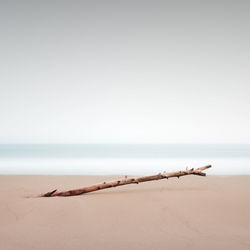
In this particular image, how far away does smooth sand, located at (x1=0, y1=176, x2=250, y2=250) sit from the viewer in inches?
87.9

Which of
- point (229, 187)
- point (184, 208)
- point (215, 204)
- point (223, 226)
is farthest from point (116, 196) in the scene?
point (229, 187)

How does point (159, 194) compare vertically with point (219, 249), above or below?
above

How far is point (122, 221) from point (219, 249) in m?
1.01

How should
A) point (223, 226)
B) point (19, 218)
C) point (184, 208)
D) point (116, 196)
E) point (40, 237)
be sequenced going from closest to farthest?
point (40, 237), point (223, 226), point (19, 218), point (184, 208), point (116, 196)

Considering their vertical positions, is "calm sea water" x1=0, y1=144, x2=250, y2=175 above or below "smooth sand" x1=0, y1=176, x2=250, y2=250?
above

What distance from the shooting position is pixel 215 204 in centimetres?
343

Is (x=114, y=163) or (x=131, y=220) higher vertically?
(x=114, y=163)

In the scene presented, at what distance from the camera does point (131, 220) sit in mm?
2869

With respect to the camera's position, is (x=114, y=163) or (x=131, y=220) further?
(x=114, y=163)

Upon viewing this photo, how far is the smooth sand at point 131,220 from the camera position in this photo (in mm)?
2232

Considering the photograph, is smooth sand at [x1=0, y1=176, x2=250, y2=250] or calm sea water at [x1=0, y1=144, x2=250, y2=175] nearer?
smooth sand at [x1=0, y1=176, x2=250, y2=250]

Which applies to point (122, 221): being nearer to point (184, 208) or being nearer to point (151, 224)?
point (151, 224)

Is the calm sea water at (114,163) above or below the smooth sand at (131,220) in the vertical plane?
above

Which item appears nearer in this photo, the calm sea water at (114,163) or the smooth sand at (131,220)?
the smooth sand at (131,220)
